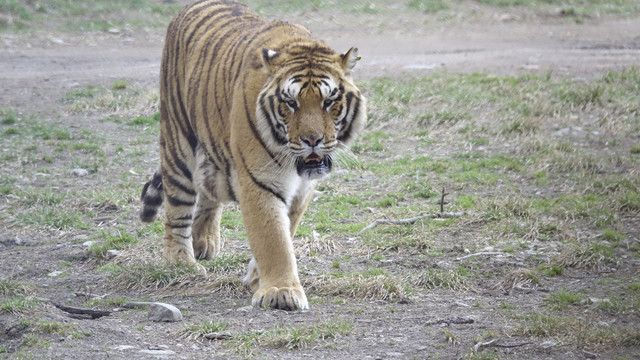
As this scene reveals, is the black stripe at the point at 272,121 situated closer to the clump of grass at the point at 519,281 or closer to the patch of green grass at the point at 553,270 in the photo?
the clump of grass at the point at 519,281

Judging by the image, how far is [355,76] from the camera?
962 centimetres

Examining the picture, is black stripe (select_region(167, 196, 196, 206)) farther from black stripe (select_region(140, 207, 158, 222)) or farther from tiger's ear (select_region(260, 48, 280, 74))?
tiger's ear (select_region(260, 48, 280, 74))

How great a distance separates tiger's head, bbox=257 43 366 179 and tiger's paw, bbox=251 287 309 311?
572mm

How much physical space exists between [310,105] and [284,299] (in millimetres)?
942

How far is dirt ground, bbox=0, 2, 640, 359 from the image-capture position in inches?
148

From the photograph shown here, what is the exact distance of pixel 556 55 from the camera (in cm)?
1094

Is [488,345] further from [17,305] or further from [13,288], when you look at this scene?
[13,288]

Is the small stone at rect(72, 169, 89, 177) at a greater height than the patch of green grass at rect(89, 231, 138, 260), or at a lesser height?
lesser

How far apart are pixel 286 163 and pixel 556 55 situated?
7.47 meters

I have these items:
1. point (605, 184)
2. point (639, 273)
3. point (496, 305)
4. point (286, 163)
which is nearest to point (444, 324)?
point (496, 305)

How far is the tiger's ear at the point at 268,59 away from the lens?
430 centimetres

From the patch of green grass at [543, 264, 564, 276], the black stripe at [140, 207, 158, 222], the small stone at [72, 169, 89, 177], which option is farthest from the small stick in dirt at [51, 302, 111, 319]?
the small stone at [72, 169, 89, 177]

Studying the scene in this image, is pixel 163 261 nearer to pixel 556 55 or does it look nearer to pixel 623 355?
pixel 623 355

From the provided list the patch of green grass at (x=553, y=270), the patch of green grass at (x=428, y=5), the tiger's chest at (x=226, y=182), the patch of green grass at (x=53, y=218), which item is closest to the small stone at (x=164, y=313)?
A: the tiger's chest at (x=226, y=182)
